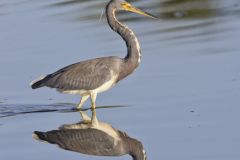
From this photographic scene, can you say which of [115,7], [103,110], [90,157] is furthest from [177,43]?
[90,157]

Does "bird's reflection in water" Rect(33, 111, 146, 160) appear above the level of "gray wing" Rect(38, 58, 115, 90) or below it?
below

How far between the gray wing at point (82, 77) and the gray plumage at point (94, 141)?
109 cm

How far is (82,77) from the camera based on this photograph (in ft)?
40.1

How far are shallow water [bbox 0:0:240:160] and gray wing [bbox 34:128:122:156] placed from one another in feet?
0.64

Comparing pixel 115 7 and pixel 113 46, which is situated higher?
pixel 115 7

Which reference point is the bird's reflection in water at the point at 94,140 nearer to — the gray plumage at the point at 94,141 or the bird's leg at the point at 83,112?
the gray plumage at the point at 94,141

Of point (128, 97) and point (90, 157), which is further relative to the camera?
point (128, 97)

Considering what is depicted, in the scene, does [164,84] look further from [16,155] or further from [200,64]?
[16,155]

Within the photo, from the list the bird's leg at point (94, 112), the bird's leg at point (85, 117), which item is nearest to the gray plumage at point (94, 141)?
the bird's leg at point (94, 112)

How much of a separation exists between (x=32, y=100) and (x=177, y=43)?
311cm

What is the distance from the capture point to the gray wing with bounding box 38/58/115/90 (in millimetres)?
12145

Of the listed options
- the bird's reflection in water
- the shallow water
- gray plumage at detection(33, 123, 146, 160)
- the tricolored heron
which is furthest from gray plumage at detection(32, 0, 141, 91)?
gray plumage at detection(33, 123, 146, 160)

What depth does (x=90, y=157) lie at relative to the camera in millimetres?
9883

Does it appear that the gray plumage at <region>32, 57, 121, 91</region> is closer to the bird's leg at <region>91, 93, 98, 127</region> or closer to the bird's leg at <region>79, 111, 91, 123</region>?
the bird's leg at <region>91, 93, 98, 127</region>
